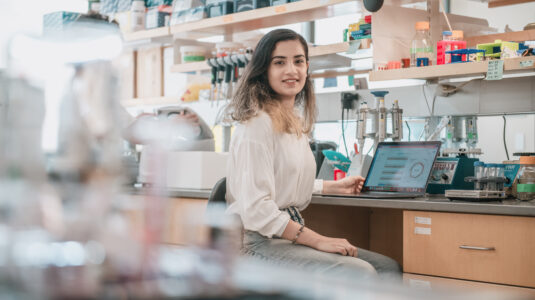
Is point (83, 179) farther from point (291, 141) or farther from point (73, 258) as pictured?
point (291, 141)

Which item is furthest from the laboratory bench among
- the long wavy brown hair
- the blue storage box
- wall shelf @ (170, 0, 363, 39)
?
the blue storage box

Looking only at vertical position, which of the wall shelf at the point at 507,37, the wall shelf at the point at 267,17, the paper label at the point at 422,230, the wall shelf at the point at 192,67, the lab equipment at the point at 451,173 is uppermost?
the wall shelf at the point at 267,17

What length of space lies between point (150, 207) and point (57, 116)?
0.15 metres

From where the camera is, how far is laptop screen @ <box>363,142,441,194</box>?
2.47 meters

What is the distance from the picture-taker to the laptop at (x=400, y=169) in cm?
246

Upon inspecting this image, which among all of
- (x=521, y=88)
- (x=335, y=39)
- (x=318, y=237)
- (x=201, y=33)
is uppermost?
(x=335, y=39)

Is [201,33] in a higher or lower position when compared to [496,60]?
higher

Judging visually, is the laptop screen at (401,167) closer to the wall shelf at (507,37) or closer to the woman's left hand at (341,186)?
the woman's left hand at (341,186)

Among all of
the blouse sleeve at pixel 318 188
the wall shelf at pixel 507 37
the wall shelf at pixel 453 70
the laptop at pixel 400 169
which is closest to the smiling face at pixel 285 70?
the blouse sleeve at pixel 318 188

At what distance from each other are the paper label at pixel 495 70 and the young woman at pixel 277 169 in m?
0.79

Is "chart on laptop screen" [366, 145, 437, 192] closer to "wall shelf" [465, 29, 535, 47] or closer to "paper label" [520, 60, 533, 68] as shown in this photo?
"paper label" [520, 60, 533, 68]

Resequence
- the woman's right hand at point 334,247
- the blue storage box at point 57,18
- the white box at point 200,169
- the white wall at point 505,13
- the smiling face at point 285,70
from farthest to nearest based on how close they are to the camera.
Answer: the white wall at point 505,13
the blue storage box at point 57,18
the white box at point 200,169
the smiling face at point 285,70
the woman's right hand at point 334,247

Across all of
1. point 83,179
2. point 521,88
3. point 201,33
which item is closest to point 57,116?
point 83,179

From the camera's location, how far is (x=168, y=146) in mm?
685
